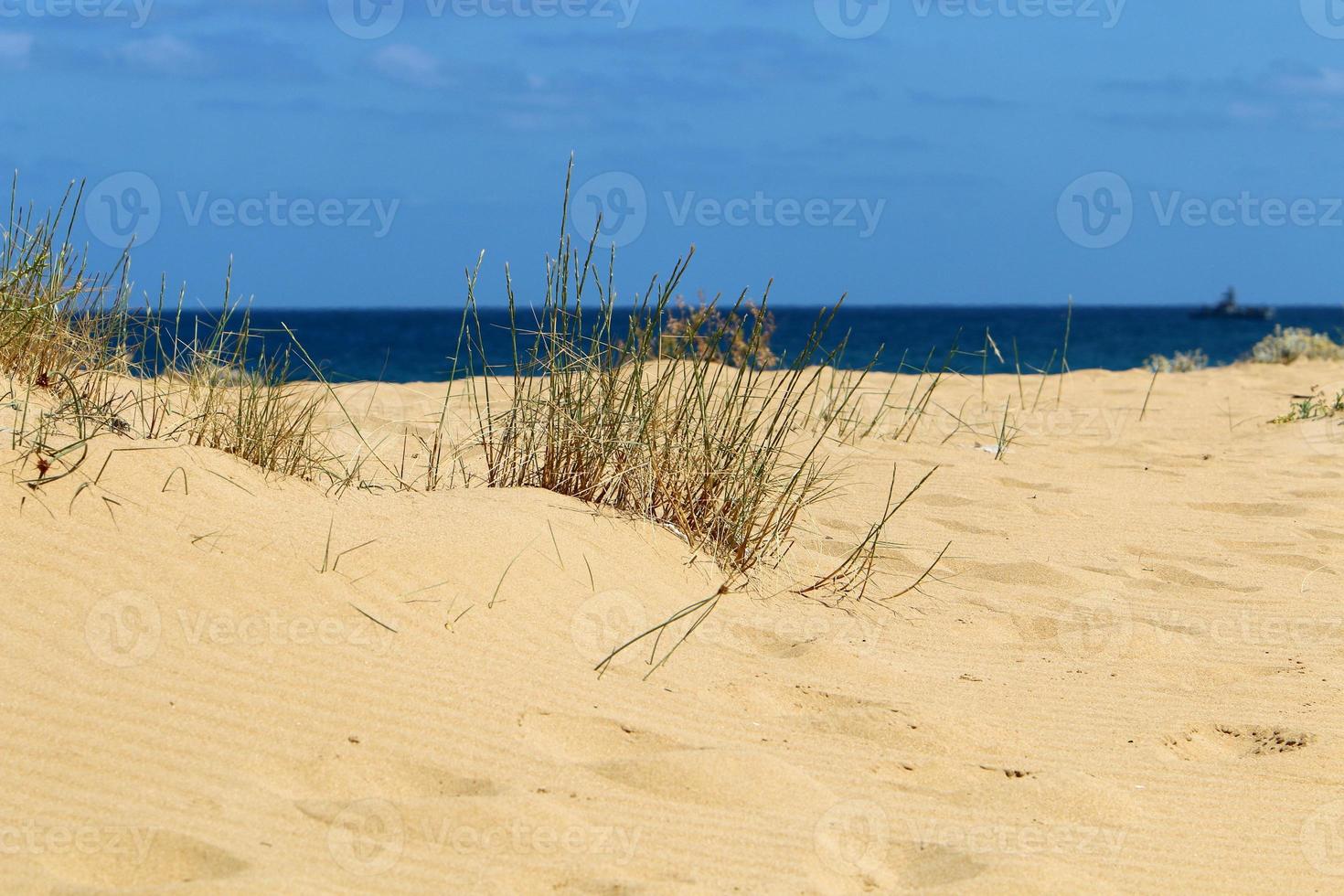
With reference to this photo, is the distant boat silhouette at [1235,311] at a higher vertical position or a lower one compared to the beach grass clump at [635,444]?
higher

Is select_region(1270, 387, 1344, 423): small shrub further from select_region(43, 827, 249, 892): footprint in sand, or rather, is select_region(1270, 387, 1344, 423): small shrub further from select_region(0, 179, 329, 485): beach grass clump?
select_region(43, 827, 249, 892): footprint in sand

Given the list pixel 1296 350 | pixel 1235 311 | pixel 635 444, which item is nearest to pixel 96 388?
pixel 635 444

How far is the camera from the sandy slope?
1944 mm

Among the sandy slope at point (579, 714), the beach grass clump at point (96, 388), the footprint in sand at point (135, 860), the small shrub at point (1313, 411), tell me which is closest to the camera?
the footprint in sand at point (135, 860)

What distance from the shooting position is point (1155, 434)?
662cm

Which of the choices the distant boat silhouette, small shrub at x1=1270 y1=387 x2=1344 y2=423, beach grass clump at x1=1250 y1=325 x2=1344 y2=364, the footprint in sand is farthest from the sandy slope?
the distant boat silhouette

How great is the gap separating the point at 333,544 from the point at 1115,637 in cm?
204

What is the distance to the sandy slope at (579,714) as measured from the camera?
6.38 feet

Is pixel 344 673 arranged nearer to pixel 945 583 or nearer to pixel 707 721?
pixel 707 721

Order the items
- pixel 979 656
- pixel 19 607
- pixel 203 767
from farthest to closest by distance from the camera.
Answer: pixel 979 656 < pixel 19 607 < pixel 203 767

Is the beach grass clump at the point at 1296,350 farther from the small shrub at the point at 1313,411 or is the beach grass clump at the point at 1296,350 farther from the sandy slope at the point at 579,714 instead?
the sandy slope at the point at 579,714

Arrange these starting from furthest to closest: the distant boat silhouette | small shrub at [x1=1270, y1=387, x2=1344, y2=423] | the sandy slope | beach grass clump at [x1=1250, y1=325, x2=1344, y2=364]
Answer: the distant boat silhouette, beach grass clump at [x1=1250, y1=325, x2=1344, y2=364], small shrub at [x1=1270, y1=387, x2=1344, y2=423], the sandy slope

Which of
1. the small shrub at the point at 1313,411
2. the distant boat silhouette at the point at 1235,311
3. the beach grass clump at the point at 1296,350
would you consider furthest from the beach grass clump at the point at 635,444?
the distant boat silhouette at the point at 1235,311

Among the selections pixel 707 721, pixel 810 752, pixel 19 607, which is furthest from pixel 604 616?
pixel 19 607
